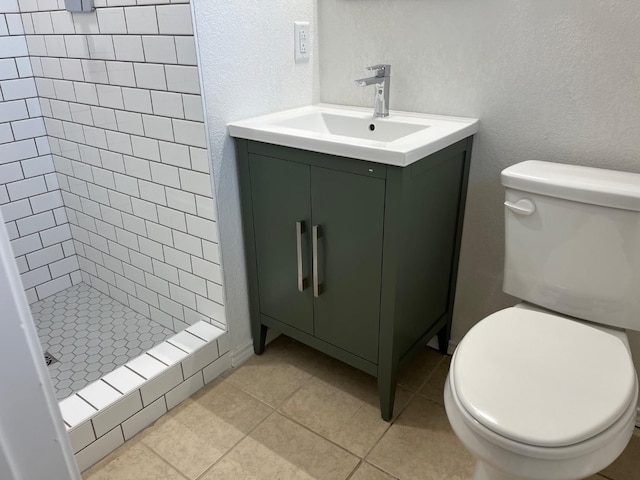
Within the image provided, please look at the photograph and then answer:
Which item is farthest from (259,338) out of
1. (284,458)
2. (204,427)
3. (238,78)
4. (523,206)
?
(523,206)

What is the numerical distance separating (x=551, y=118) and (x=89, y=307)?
80.4 inches

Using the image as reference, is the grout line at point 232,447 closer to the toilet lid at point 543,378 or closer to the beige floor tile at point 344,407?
the beige floor tile at point 344,407

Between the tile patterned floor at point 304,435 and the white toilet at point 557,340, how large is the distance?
0.32 m

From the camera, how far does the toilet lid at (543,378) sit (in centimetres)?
104

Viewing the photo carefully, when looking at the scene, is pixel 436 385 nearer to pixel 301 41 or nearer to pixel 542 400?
pixel 542 400

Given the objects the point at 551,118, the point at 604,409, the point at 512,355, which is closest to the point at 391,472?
the point at 512,355

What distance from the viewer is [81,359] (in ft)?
6.43

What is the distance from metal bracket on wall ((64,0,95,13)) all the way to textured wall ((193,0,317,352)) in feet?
1.58

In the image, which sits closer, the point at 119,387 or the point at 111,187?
the point at 119,387

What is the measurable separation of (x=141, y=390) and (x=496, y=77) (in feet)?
4.99

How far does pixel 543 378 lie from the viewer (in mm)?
1143

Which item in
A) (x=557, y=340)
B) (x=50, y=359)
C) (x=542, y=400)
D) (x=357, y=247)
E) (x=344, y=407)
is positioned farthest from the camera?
(x=50, y=359)

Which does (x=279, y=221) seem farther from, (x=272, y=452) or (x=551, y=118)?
(x=551, y=118)

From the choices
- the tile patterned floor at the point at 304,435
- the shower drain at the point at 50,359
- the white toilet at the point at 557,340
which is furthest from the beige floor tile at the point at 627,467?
the shower drain at the point at 50,359
